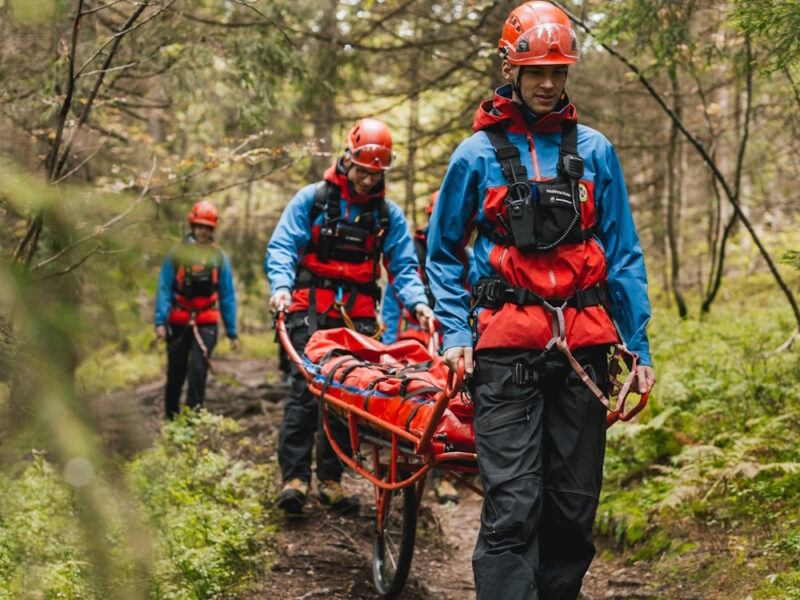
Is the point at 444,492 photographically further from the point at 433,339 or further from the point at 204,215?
the point at 204,215

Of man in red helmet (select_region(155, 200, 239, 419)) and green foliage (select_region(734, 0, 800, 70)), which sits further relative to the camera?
man in red helmet (select_region(155, 200, 239, 419))

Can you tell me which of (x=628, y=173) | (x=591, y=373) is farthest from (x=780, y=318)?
(x=628, y=173)

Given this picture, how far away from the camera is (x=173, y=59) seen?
8773 mm

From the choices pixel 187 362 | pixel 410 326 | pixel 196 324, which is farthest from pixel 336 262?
pixel 187 362

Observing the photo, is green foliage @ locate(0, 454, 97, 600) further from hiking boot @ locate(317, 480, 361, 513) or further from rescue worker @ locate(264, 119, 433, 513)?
hiking boot @ locate(317, 480, 361, 513)

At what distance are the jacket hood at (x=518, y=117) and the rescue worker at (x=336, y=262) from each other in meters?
2.71

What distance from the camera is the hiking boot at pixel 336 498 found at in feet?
22.0

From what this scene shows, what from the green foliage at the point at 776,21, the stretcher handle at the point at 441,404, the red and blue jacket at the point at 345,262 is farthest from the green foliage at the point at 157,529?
the green foliage at the point at 776,21

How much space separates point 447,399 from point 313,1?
967 centimetres

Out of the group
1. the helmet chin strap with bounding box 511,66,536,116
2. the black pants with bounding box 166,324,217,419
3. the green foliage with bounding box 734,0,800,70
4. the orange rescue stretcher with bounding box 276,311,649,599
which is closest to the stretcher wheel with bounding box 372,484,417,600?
the orange rescue stretcher with bounding box 276,311,649,599

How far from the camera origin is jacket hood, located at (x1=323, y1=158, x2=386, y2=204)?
6762 millimetres

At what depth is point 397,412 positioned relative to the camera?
4648 mm

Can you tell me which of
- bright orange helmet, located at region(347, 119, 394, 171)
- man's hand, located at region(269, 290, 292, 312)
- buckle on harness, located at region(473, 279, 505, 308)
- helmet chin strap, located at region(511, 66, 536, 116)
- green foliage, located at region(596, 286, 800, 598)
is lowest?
green foliage, located at region(596, 286, 800, 598)

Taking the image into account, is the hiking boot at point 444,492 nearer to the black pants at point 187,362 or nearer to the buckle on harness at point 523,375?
the black pants at point 187,362
